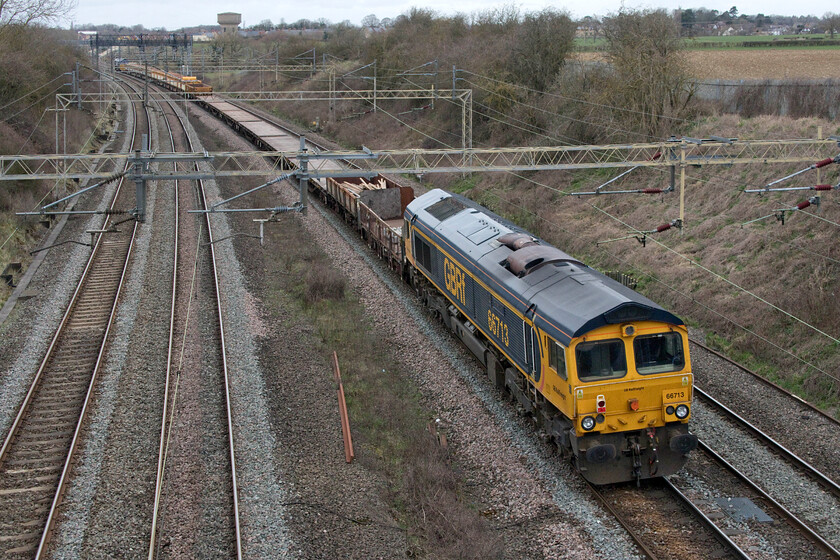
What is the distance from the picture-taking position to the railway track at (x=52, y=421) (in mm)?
12289

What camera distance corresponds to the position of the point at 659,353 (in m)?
12.8

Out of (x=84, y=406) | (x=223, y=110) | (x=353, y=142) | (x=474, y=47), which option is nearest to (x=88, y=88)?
(x=223, y=110)

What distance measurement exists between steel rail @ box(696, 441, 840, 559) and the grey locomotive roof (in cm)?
299

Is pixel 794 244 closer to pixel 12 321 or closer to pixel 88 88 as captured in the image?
pixel 12 321

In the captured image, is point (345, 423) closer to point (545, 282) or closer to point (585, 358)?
point (545, 282)

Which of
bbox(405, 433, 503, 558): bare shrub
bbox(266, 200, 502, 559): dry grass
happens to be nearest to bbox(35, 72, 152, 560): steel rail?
bbox(266, 200, 502, 559): dry grass

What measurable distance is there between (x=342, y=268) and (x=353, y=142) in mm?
31579

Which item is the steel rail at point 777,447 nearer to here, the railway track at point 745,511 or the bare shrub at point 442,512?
the railway track at point 745,511

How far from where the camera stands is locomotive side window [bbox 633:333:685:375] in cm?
1270

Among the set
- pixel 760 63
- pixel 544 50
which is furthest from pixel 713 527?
pixel 760 63

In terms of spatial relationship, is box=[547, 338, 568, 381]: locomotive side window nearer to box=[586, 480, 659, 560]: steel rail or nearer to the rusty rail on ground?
box=[586, 480, 659, 560]: steel rail

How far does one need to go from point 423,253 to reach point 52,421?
10.2 meters

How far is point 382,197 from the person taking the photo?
29531 mm

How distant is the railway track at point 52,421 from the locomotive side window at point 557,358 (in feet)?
27.2
